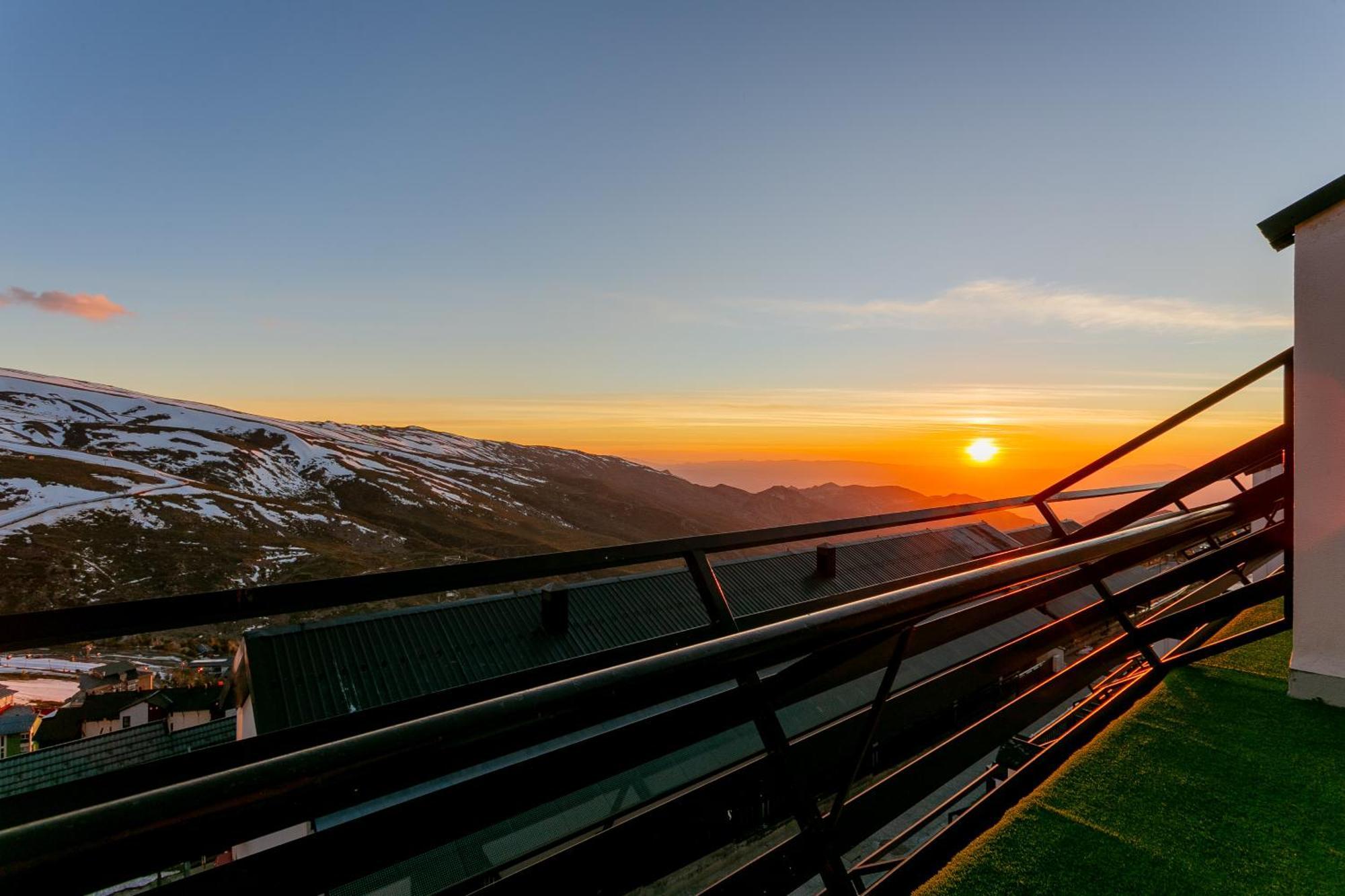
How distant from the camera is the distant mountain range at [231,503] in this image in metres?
81.1

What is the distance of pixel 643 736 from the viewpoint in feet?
4.16

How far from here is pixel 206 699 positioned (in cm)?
4091

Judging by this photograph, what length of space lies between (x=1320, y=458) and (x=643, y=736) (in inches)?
150

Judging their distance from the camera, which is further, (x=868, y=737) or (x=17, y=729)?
(x=17, y=729)

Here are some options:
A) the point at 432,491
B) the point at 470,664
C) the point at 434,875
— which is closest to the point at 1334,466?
the point at 434,875

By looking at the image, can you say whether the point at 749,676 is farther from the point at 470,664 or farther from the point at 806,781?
the point at 470,664

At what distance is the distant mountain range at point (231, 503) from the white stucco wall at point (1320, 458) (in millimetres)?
86457

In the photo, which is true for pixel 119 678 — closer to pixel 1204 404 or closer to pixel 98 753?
pixel 98 753

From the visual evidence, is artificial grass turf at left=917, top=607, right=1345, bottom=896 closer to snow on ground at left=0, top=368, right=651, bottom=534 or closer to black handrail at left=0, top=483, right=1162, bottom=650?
black handrail at left=0, top=483, right=1162, bottom=650

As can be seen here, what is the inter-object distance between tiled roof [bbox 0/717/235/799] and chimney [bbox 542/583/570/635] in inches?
316

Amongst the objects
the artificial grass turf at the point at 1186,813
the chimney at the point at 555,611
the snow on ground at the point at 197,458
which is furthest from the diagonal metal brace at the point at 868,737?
the snow on ground at the point at 197,458

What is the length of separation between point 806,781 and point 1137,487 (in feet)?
16.9

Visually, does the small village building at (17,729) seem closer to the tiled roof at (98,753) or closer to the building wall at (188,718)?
the building wall at (188,718)

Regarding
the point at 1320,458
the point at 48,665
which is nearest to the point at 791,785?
the point at 1320,458
